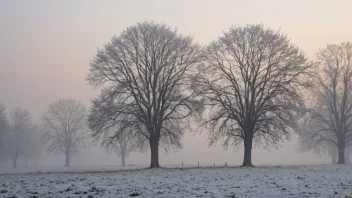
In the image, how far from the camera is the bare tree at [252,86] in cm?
3228

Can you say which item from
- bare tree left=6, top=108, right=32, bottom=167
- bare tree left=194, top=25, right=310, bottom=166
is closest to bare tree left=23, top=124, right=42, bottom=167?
bare tree left=6, top=108, right=32, bottom=167

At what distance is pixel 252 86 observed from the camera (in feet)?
110

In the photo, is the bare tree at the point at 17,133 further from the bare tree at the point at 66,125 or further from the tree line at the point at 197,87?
the tree line at the point at 197,87

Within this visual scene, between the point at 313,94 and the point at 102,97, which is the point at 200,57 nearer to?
the point at 102,97

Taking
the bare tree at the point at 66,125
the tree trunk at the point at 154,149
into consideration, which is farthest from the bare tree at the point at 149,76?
the bare tree at the point at 66,125

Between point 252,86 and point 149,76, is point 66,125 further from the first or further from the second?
point 252,86

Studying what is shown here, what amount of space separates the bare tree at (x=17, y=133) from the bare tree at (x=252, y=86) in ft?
Answer: 172

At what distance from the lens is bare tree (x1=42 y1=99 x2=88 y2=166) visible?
65438 millimetres

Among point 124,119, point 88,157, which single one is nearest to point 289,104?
point 124,119

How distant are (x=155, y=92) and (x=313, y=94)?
20725mm

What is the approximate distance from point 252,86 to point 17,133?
57.4m

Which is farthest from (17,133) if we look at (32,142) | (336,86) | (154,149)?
(336,86)

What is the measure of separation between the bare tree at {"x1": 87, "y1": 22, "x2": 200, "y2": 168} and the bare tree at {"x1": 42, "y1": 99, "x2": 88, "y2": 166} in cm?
3439

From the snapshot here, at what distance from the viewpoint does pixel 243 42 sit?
111 ft
